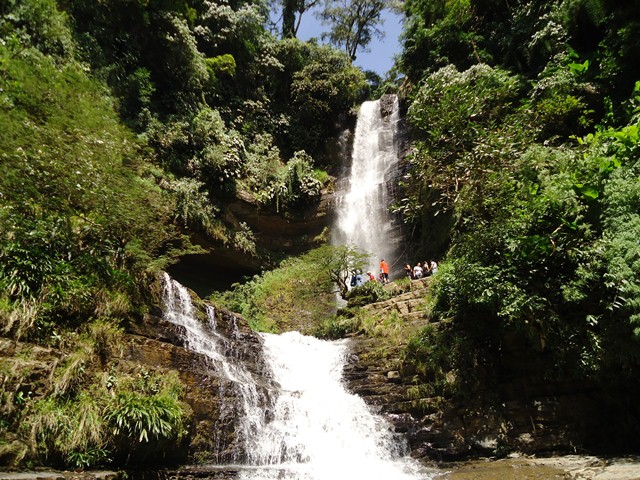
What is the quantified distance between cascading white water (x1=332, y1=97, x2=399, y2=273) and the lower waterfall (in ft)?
26.9

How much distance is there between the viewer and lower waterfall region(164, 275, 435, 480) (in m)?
6.68

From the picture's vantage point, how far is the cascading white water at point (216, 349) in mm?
7496

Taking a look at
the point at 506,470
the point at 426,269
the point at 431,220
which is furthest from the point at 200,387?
the point at 431,220

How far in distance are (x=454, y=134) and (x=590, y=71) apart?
5596 millimetres

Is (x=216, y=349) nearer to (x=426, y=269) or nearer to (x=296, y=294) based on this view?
(x=296, y=294)

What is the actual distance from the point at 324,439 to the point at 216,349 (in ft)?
10.9

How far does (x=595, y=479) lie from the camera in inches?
198

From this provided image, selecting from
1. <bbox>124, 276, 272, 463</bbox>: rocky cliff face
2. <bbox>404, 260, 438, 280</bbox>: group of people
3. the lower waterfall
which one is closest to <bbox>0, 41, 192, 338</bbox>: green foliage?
<bbox>124, 276, 272, 463</bbox>: rocky cliff face

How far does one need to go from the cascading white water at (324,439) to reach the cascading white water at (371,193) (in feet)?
28.6

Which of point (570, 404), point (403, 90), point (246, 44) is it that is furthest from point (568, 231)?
point (246, 44)

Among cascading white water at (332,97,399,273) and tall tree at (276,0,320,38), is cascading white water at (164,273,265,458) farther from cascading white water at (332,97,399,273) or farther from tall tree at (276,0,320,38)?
tall tree at (276,0,320,38)

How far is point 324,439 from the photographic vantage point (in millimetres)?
7754

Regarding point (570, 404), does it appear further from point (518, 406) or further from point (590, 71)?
point (590, 71)

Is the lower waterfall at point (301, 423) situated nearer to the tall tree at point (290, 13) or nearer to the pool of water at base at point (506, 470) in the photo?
the pool of water at base at point (506, 470)
